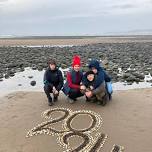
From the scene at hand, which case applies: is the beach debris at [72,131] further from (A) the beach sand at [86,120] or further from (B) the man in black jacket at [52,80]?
(B) the man in black jacket at [52,80]

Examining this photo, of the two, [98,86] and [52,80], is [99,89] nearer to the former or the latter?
[98,86]

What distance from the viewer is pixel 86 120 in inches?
387

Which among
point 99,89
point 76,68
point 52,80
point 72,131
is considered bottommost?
point 72,131

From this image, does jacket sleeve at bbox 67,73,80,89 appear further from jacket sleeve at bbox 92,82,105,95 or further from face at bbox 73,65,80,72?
jacket sleeve at bbox 92,82,105,95

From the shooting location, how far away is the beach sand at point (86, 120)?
8.47 metres

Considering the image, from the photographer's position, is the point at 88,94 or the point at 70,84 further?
the point at 70,84

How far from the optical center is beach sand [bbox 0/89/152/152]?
8.47 m

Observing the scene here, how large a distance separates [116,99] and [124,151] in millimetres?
3755

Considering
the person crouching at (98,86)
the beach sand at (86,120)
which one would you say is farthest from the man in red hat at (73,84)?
the person crouching at (98,86)

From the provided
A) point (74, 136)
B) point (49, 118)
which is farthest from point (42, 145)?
point (49, 118)

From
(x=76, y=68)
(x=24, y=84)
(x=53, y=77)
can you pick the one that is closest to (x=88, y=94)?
(x=76, y=68)

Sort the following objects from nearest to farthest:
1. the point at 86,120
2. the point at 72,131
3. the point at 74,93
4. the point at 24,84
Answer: the point at 72,131 < the point at 86,120 < the point at 74,93 < the point at 24,84

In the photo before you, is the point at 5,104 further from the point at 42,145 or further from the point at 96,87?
the point at 42,145

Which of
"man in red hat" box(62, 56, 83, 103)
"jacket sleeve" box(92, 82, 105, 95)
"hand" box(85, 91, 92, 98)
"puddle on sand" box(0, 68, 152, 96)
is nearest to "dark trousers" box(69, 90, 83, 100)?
"man in red hat" box(62, 56, 83, 103)
